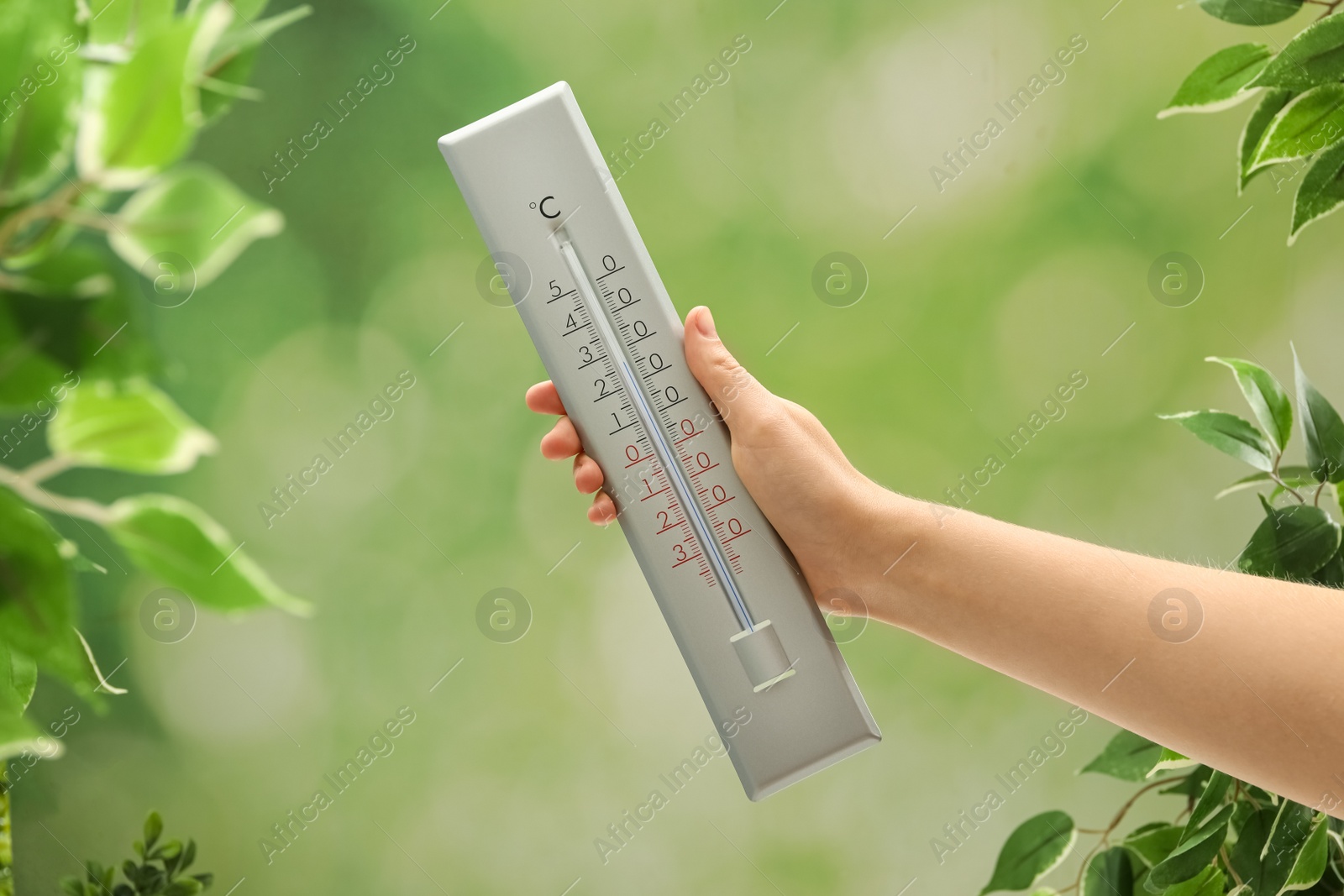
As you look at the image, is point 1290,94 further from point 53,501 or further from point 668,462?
point 53,501

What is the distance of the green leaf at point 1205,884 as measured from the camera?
749 millimetres

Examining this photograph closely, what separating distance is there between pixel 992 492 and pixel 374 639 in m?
0.74

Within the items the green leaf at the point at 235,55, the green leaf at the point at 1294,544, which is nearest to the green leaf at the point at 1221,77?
the green leaf at the point at 1294,544

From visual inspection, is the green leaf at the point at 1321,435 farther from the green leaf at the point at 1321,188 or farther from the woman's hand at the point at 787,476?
the woman's hand at the point at 787,476

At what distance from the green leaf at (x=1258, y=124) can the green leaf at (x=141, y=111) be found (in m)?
0.86

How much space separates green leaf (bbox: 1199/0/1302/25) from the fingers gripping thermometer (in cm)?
62

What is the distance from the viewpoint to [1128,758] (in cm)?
87

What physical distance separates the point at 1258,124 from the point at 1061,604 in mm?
522

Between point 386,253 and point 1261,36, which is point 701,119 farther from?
point 1261,36

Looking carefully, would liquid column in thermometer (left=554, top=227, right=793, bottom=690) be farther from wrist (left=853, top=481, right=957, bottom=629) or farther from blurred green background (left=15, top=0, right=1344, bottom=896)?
blurred green background (left=15, top=0, right=1344, bottom=896)

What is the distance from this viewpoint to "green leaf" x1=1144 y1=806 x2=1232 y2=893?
744 millimetres

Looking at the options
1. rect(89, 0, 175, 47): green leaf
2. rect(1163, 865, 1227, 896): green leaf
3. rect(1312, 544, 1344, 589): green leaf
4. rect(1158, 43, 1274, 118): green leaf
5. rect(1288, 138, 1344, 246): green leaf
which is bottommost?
rect(1163, 865, 1227, 896): green leaf

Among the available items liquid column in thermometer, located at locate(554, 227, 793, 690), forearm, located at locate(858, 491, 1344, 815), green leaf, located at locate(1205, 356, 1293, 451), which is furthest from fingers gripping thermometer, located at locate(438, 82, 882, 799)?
green leaf, located at locate(1205, 356, 1293, 451)

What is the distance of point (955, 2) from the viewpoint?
0.95 metres
